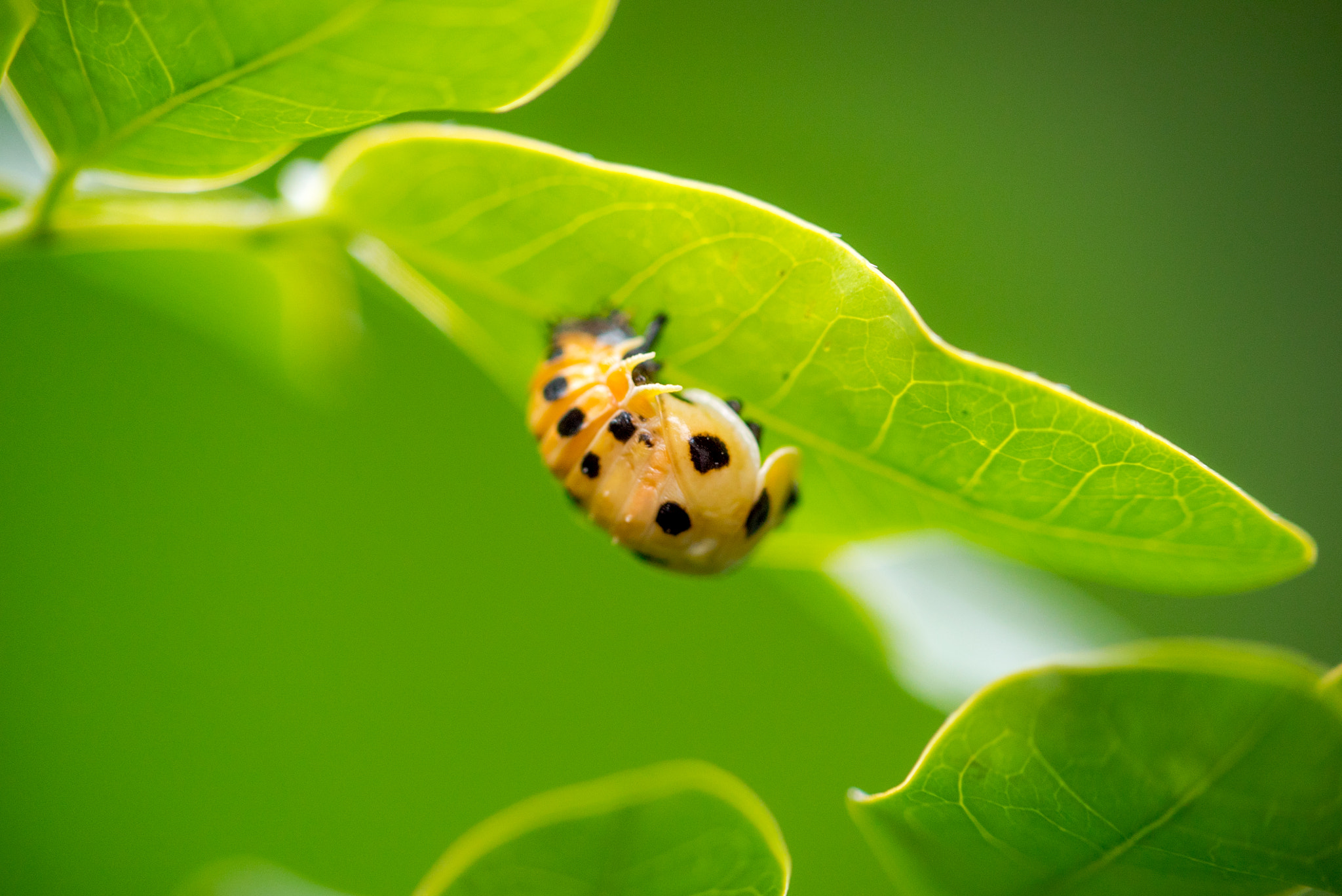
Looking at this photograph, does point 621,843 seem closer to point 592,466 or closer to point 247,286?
point 592,466

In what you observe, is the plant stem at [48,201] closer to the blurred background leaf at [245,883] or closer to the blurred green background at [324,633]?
the blurred green background at [324,633]

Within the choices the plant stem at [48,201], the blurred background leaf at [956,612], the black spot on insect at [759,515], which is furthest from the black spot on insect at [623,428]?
the plant stem at [48,201]

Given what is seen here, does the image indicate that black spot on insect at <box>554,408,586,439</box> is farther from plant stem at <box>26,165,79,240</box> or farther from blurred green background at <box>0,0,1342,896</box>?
plant stem at <box>26,165,79,240</box>

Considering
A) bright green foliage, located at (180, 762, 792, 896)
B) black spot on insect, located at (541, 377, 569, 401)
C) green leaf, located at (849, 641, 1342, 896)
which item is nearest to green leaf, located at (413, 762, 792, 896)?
Answer: bright green foliage, located at (180, 762, 792, 896)

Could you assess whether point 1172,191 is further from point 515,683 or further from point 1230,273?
point 515,683


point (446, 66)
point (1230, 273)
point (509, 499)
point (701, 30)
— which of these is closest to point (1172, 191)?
point (1230, 273)

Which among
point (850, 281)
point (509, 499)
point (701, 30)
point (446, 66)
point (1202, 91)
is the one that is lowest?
point (850, 281)
